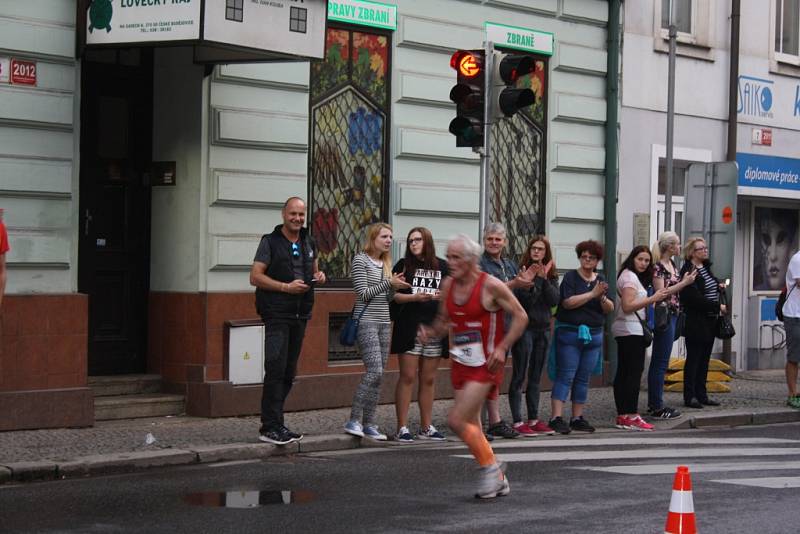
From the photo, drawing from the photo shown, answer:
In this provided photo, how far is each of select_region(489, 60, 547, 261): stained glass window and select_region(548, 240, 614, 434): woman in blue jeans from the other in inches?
163

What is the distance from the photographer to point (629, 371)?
14.9 metres

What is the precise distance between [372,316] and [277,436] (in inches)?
54.9

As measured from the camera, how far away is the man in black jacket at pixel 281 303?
40.8ft

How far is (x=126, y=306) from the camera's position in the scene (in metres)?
15.1

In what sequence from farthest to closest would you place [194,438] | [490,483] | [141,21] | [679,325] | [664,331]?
[679,325]
[664,331]
[141,21]
[194,438]
[490,483]

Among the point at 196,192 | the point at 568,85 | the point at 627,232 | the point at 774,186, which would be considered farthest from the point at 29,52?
the point at 774,186

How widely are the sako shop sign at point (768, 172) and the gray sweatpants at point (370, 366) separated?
1018 centimetres

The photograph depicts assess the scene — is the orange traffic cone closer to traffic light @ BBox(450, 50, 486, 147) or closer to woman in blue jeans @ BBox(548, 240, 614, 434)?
woman in blue jeans @ BBox(548, 240, 614, 434)

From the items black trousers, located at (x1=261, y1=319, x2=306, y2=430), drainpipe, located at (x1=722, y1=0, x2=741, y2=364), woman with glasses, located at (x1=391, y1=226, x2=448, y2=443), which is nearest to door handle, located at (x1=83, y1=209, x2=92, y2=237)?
black trousers, located at (x1=261, y1=319, x2=306, y2=430)

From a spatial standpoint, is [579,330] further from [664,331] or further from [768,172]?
[768,172]

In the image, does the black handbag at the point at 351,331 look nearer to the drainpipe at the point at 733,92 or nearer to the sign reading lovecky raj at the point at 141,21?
the sign reading lovecky raj at the point at 141,21

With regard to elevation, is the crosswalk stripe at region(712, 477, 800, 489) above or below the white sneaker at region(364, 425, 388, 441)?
above

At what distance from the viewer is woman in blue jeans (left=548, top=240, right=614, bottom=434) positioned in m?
14.2

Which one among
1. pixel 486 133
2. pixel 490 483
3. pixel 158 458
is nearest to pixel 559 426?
pixel 486 133
